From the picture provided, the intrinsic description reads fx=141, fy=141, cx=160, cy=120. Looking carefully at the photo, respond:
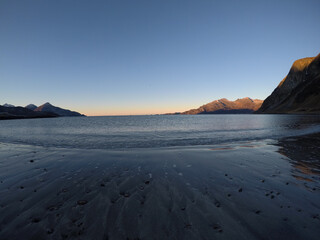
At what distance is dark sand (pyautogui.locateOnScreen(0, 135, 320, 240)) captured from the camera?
4.33m

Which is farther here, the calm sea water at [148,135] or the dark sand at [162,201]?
the calm sea water at [148,135]

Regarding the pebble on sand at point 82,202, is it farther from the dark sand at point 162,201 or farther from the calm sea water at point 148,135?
the calm sea water at point 148,135

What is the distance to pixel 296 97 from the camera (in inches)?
7500

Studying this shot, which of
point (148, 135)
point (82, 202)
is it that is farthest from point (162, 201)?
point (148, 135)

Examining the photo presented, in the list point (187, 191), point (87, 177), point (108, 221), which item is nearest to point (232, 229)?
point (187, 191)

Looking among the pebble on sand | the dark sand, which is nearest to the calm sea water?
the dark sand

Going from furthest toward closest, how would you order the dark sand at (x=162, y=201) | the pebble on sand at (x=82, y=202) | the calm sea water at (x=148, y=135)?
the calm sea water at (x=148, y=135), the pebble on sand at (x=82, y=202), the dark sand at (x=162, y=201)

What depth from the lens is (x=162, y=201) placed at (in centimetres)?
600

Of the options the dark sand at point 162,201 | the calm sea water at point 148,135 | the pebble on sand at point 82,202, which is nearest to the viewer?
the dark sand at point 162,201

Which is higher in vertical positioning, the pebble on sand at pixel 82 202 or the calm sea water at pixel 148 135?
the calm sea water at pixel 148 135

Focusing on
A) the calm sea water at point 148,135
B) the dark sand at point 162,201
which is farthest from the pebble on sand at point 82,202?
the calm sea water at point 148,135

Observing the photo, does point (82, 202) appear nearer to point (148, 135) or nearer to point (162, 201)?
point (162, 201)

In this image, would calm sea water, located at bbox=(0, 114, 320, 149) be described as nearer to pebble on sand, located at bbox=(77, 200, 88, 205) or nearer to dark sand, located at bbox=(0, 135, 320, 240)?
dark sand, located at bbox=(0, 135, 320, 240)

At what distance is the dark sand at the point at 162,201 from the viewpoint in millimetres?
4328
